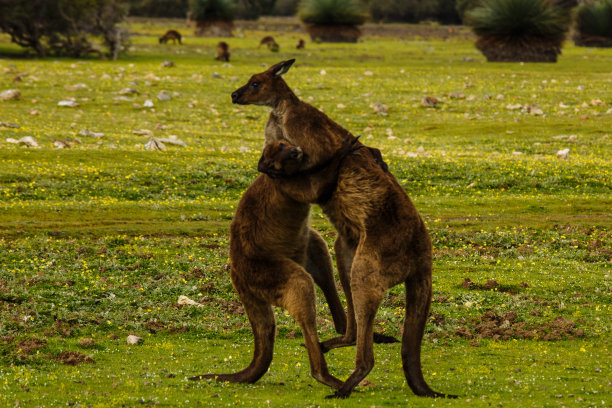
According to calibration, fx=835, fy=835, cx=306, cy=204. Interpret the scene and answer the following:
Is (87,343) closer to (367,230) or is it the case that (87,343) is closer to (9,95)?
(367,230)

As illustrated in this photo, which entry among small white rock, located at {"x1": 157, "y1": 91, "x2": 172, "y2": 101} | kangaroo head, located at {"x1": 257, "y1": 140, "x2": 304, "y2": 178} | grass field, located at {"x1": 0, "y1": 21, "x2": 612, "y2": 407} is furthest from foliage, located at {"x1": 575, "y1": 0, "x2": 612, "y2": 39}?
kangaroo head, located at {"x1": 257, "y1": 140, "x2": 304, "y2": 178}

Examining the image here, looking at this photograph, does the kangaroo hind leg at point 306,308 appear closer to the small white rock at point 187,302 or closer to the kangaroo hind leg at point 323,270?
the kangaroo hind leg at point 323,270

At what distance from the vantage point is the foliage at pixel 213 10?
67.2m

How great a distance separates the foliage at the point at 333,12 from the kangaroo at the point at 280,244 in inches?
2194

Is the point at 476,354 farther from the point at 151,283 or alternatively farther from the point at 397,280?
the point at 151,283

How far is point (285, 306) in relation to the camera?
9023 mm

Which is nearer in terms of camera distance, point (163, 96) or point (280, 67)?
point (280, 67)

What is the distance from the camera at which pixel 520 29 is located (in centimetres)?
5181

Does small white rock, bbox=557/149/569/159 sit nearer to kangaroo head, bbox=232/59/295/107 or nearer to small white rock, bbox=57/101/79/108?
small white rock, bbox=57/101/79/108

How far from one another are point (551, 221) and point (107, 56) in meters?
39.3

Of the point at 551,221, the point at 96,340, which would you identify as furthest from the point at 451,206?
the point at 96,340

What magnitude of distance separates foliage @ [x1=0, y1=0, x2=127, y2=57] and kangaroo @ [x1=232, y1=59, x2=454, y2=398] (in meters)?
44.8

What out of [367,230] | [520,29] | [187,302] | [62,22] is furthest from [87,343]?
[520,29]

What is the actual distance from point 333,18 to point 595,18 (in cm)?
1966
